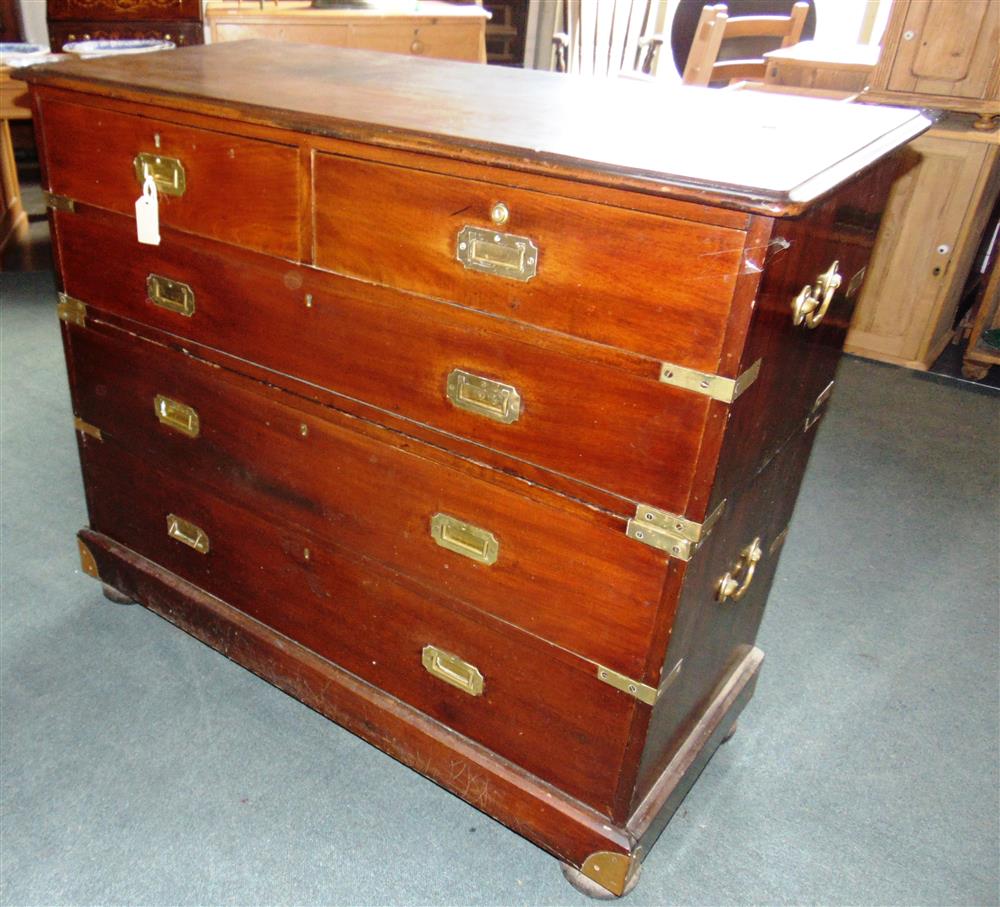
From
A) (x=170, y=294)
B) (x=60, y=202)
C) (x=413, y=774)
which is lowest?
(x=413, y=774)

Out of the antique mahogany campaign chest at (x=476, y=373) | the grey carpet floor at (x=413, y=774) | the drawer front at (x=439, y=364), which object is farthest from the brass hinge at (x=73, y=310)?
the grey carpet floor at (x=413, y=774)

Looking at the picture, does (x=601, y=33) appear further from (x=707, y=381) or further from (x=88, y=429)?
(x=707, y=381)

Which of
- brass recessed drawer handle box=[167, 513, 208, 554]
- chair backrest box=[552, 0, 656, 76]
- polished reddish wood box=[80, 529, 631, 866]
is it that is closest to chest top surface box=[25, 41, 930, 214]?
brass recessed drawer handle box=[167, 513, 208, 554]

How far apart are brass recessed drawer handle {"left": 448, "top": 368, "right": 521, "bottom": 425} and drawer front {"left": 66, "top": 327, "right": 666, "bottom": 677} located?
0.09 meters

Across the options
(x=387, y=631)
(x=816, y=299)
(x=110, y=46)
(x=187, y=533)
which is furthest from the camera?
(x=110, y=46)

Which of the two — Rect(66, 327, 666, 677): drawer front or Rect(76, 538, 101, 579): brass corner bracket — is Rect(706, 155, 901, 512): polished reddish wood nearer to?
Rect(66, 327, 666, 677): drawer front

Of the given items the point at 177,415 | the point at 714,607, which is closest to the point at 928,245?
the point at 714,607

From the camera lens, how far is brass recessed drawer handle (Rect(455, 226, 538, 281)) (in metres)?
1.11

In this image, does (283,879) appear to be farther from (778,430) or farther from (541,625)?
(778,430)

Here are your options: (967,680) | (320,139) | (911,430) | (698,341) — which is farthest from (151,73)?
(911,430)

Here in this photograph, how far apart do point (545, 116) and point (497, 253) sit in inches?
10.9

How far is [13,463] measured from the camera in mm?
2482

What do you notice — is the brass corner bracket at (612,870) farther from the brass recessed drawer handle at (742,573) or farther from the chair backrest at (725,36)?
the chair backrest at (725,36)

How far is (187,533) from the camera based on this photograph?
1.78 metres
